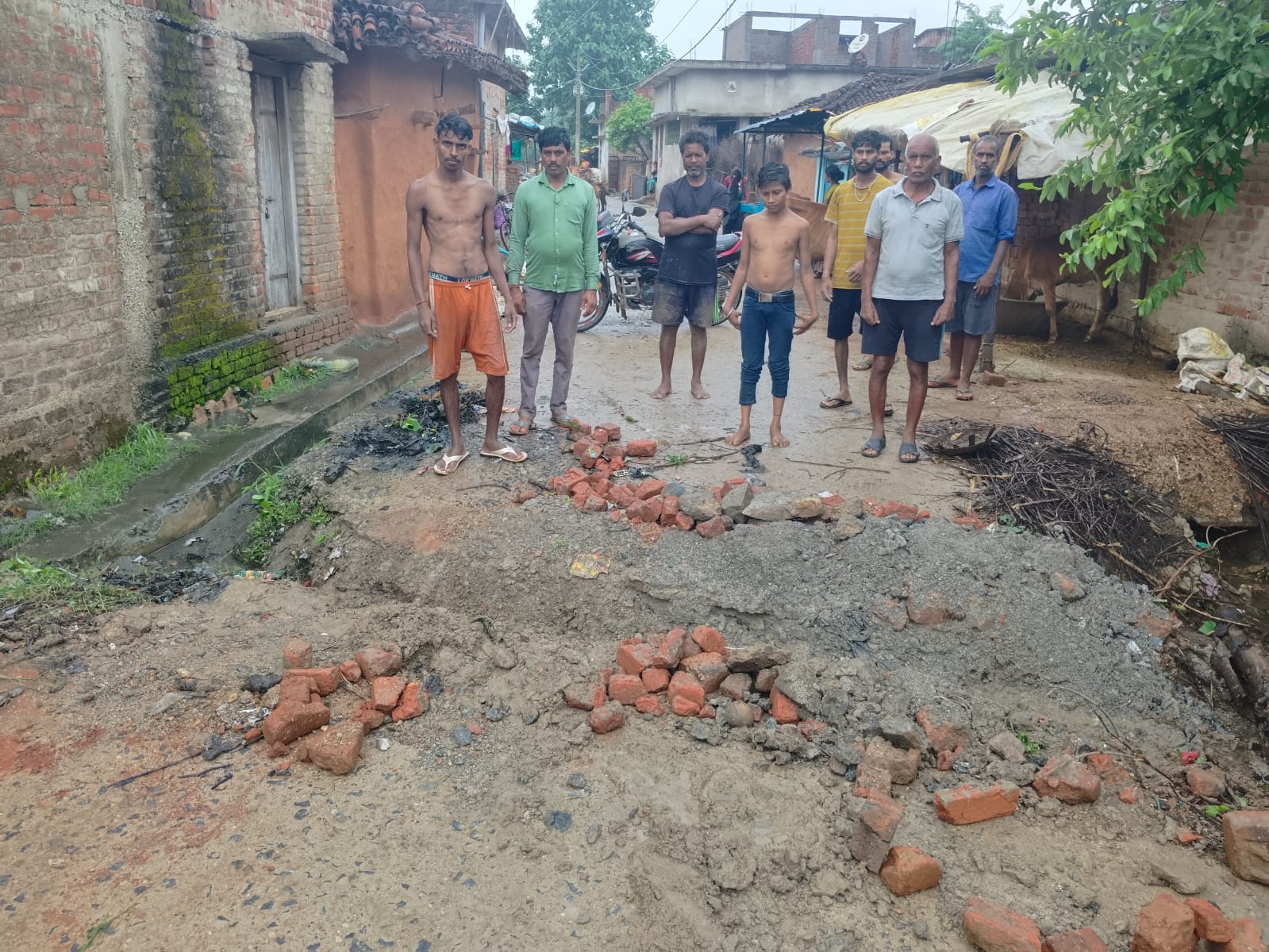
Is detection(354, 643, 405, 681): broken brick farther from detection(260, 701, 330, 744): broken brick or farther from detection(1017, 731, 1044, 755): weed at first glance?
detection(1017, 731, 1044, 755): weed

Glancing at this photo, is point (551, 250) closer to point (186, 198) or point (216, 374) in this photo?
point (186, 198)

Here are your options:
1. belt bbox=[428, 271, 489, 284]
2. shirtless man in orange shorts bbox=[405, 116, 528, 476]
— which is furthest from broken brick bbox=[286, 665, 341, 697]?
belt bbox=[428, 271, 489, 284]

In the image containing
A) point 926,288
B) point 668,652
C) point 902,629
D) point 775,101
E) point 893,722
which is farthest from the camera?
point 775,101

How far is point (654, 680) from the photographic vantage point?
346 cm

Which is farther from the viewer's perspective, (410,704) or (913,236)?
(913,236)

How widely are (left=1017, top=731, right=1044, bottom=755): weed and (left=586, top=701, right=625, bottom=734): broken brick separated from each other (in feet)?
4.66

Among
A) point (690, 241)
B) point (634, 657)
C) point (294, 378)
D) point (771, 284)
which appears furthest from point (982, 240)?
point (294, 378)

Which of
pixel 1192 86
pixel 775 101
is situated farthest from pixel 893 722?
pixel 775 101

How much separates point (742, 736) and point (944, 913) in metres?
0.93

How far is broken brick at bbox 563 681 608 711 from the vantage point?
3.37 m

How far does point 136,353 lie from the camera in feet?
19.3

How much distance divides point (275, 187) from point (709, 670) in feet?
21.5

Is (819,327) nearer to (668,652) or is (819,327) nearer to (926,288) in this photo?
(926,288)

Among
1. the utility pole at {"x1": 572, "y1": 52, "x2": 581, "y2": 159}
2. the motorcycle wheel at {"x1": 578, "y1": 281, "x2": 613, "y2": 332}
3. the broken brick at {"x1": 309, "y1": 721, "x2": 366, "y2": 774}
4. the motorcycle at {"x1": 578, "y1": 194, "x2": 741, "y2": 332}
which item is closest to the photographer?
the broken brick at {"x1": 309, "y1": 721, "x2": 366, "y2": 774}
